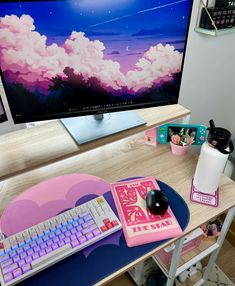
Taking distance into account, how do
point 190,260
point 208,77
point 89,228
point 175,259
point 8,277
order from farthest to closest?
point 208,77, point 190,260, point 175,259, point 89,228, point 8,277

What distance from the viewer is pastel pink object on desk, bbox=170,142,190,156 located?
3.35 feet

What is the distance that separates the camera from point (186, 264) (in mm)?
1054

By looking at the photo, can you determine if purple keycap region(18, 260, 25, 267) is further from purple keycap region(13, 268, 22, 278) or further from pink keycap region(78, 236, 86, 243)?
pink keycap region(78, 236, 86, 243)

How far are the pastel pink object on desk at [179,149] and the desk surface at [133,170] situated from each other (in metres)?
0.02

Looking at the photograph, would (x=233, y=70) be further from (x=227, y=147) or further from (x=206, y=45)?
(x=227, y=147)

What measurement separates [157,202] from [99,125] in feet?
1.24

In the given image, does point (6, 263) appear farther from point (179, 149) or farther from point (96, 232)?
point (179, 149)

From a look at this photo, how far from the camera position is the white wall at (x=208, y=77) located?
1415 mm

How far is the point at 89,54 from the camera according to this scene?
2.58 feet

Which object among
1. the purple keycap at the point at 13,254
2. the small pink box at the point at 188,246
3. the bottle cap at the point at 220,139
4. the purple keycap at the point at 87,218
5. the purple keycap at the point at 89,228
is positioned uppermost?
the bottle cap at the point at 220,139

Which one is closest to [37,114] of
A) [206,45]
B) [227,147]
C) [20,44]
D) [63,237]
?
[20,44]

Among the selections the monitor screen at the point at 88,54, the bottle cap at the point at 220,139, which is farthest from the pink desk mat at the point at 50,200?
the bottle cap at the point at 220,139

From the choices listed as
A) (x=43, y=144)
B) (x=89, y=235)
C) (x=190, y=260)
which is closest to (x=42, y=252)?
(x=89, y=235)

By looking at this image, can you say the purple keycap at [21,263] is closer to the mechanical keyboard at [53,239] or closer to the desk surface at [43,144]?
the mechanical keyboard at [53,239]
